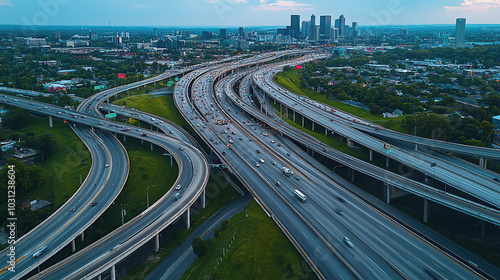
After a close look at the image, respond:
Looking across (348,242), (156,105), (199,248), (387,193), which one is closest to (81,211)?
(199,248)

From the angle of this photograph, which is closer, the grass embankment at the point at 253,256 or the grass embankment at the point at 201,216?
the grass embankment at the point at 253,256

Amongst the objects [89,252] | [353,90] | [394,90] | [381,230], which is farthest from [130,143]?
[394,90]

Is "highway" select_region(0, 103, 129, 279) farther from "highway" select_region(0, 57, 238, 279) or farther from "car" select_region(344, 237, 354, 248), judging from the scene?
"car" select_region(344, 237, 354, 248)

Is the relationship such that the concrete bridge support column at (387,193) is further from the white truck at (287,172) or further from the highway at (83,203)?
the highway at (83,203)

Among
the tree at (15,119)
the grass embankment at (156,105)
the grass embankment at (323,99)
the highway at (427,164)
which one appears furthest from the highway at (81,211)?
the grass embankment at (323,99)

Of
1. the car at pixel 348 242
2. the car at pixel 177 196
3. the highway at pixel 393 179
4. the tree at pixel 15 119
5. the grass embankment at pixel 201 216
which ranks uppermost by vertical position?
the tree at pixel 15 119

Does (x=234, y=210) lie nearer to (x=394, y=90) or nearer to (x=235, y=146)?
(x=235, y=146)

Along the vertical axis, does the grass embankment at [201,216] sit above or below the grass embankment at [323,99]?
below
